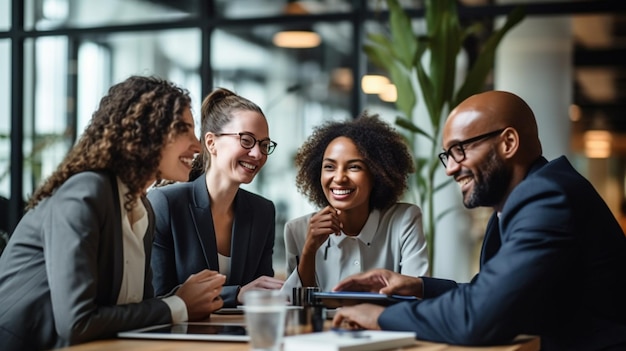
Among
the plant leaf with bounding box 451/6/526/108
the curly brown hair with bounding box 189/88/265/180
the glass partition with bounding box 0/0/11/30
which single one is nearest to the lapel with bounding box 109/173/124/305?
the curly brown hair with bounding box 189/88/265/180

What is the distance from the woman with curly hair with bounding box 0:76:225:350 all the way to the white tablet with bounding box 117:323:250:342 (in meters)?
0.04

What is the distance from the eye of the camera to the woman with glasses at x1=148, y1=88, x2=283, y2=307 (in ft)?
10.6

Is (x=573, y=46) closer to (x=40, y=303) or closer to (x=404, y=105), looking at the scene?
(x=404, y=105)

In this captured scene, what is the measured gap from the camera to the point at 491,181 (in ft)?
8.27

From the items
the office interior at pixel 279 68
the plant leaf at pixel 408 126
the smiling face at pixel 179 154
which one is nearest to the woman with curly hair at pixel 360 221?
the smiling face at pixel 179 154

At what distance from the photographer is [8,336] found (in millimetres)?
2264

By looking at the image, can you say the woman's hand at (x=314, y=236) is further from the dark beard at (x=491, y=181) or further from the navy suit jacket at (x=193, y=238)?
the dark beard at (x=491, y=181)

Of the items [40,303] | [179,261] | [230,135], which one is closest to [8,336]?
[40,303]

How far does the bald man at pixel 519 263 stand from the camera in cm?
212

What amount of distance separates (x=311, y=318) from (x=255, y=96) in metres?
4.28

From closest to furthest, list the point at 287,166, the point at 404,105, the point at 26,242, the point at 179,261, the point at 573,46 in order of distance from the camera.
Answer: the point at 26,242, the point at 179,261, the point at 404,105, the point at 573,46, the point at 287,166

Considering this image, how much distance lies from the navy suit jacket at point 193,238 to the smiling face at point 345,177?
11.2 inches

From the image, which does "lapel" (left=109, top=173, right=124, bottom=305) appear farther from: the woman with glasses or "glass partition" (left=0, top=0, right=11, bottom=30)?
"glass partition" (left=0, top=0, right=11, bottom=30)

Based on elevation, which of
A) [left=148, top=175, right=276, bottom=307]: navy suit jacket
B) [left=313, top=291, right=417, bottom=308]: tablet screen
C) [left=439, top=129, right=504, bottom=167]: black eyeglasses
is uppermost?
[left=439, top=129, right=504, bottom=167]: black eyeglasses
